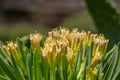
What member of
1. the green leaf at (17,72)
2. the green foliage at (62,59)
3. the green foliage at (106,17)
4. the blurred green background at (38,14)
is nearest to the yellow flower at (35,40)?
the green foliage at (62,59)

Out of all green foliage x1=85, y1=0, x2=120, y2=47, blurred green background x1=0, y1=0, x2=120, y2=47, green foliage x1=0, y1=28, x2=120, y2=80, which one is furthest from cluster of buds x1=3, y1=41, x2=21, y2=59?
blurred green background x1=0, y1=0, x2=120, y2=47

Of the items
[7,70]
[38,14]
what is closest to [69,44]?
[7,70]

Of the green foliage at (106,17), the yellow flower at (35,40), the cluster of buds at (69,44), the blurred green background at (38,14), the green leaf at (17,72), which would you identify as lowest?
the green leaf at (17,72)

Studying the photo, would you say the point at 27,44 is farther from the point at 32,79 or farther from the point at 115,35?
the point at 115,35

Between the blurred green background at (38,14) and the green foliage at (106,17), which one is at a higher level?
the blurred green background at (38,14)

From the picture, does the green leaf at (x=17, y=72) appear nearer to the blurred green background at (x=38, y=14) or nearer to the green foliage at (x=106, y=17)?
the green foliage at (x=106, y=17)

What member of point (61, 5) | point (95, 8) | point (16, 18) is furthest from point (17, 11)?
point (95, 8)
